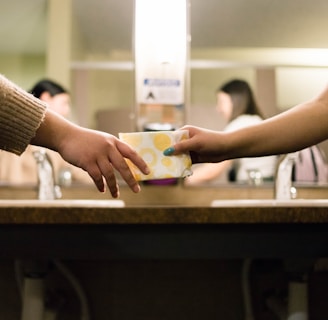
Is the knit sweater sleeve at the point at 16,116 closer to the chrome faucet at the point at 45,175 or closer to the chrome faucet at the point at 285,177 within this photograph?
the chrome faucet at the point at 45,175

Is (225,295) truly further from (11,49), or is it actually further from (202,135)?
(11,49)

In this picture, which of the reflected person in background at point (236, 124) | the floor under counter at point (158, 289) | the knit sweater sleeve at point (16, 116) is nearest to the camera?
the knit sweater sleeve at point (16, 116)

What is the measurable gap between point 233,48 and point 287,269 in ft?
2.84

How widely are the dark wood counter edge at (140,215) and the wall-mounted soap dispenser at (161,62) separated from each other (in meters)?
0.82

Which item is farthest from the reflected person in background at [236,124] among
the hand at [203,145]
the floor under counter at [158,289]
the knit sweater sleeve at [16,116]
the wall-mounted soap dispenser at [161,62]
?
the knit sweater sleeve at [16,116]

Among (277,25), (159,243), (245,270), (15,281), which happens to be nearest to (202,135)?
(159,243)

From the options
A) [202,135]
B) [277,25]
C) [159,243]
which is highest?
[277,25]

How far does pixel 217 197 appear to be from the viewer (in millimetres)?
1573

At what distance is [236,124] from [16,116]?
101cm

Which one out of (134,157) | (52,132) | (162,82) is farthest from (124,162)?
(162,82)

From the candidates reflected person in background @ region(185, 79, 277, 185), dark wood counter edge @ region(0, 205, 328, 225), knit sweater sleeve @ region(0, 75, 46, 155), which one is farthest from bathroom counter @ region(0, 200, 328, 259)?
reflected person in background @ region(185, 79, 277, 185)

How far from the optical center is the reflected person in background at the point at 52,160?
1.59m

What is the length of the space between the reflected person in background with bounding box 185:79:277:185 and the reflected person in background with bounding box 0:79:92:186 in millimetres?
363

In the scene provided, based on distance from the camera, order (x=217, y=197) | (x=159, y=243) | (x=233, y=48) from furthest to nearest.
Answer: (x=233, y=48)
(x=217, y=197)
(x=159, y=243)
